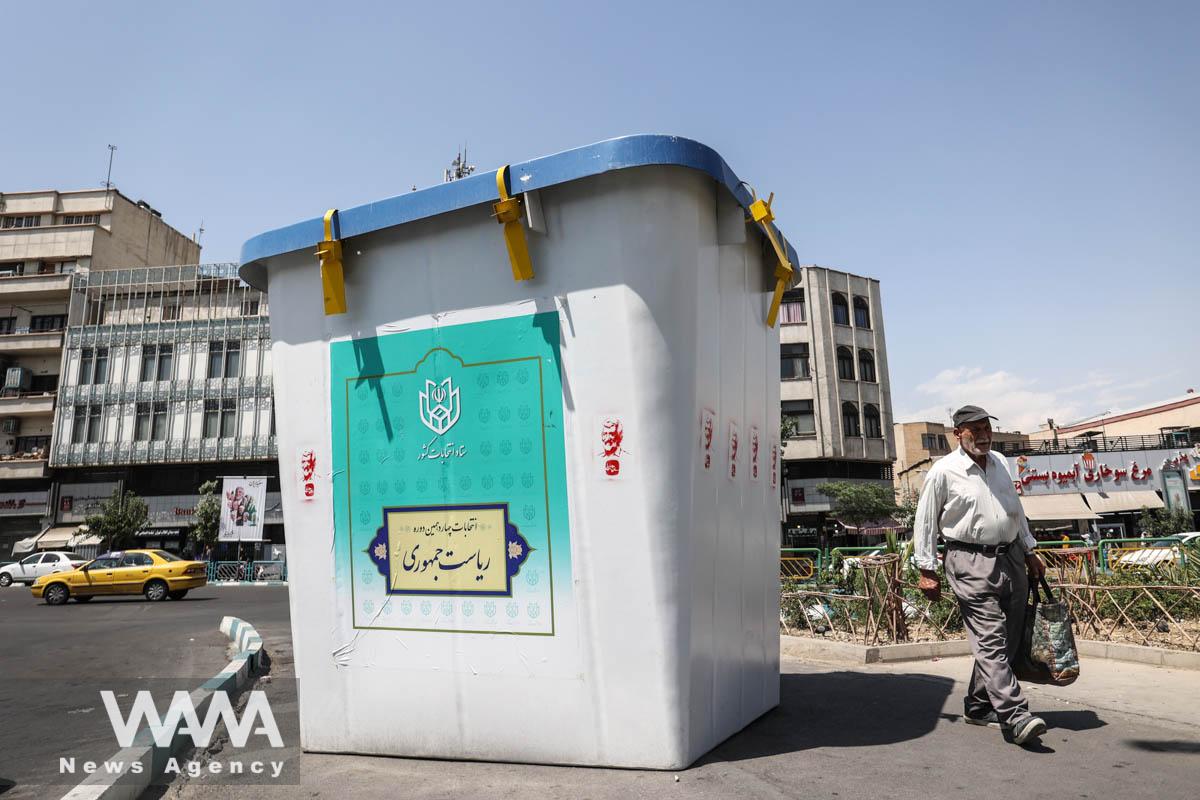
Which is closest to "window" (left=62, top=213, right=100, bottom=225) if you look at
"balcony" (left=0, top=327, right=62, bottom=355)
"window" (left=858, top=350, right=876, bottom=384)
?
"balcony" (left=0, top=327, right=62, bottom=355)

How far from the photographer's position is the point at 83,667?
28.6 feet

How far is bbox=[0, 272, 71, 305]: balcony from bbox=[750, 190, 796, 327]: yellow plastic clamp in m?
49.6

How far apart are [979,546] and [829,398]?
37086 millimetres

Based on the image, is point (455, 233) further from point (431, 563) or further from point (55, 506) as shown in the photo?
point (55, 506)

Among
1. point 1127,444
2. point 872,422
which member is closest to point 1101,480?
point 1127,444

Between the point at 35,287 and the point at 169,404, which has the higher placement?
the point at 35,287

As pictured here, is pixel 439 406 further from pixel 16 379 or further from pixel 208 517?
pixel 16 379

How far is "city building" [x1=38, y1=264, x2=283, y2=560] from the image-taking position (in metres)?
40.1

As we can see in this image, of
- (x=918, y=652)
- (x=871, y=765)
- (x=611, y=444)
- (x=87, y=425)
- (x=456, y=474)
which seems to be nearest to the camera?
(x=871, y=765)

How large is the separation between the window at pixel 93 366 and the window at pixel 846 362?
4014 centimetres

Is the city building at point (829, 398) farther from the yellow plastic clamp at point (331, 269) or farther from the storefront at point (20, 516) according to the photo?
the storefront at point (20, 516)

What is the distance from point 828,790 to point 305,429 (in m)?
3.38

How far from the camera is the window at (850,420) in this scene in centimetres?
4038

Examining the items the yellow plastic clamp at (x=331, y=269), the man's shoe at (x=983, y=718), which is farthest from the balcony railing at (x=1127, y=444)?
the yellow plastic clamp at (x=331, y=269)
